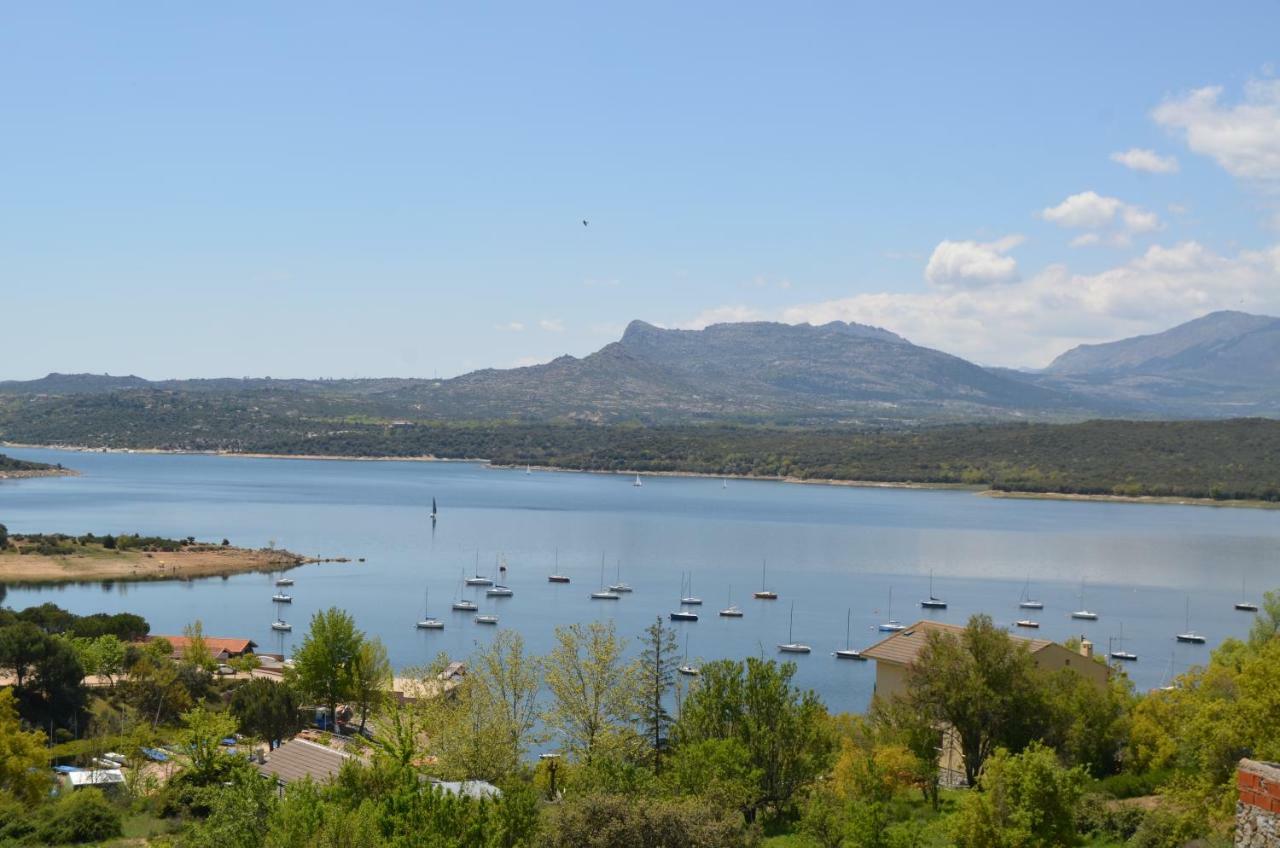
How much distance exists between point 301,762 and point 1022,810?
1247 centimetres

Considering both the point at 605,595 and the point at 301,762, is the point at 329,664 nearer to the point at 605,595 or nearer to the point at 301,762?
the point at 301,762

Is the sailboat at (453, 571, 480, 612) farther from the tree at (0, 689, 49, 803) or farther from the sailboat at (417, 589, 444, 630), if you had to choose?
the tree at (0, 689, 49, 803)

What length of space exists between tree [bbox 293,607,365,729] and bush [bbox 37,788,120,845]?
45.0 ft

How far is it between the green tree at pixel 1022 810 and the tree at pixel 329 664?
70.1 ft

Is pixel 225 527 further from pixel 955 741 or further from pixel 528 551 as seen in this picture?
pixel 955 741

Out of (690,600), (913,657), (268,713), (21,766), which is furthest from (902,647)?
(690,600)

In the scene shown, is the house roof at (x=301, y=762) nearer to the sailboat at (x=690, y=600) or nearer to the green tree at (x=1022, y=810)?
the green tree at (x=1022, y=810)

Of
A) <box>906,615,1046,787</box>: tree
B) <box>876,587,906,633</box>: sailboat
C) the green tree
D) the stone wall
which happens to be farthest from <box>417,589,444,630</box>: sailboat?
the stone wall

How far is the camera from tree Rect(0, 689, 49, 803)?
886 inches

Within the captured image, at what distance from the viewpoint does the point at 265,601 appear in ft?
222

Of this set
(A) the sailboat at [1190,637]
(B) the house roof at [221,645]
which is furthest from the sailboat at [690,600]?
(B) the house roof at [221,645]

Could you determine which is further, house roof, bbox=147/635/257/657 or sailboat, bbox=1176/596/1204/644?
sailboat, bbox=1176/596/1204/644

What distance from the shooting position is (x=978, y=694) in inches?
926

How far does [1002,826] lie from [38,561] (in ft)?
221
